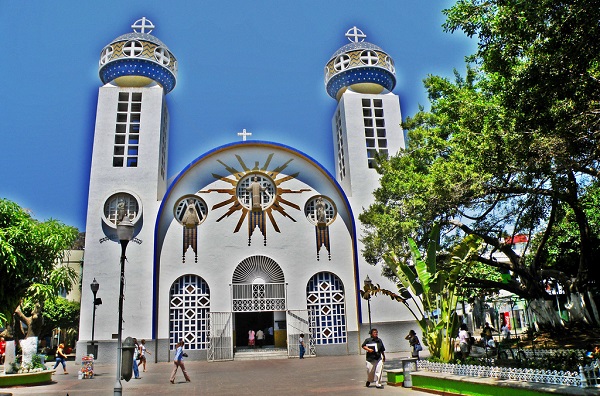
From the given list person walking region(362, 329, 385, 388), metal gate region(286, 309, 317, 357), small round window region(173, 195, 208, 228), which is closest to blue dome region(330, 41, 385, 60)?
small round window region(173, 195, 208, 228)

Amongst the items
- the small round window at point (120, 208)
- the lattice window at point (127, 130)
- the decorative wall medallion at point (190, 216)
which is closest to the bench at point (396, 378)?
the decorative wall medallion at point (190, 216)

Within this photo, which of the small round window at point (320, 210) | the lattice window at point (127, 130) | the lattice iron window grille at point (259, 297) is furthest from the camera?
the small round window at point (320, 210)

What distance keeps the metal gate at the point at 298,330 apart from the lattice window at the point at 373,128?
29.8ft

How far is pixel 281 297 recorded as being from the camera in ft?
84.3

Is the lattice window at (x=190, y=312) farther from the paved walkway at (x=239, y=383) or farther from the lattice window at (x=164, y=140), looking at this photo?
the lattice window at (x=164, y=140)

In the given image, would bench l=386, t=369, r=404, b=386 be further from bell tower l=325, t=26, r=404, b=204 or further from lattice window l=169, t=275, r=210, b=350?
bell tower l=325, t=26, r=404, b=204

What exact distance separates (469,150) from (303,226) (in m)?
15.6

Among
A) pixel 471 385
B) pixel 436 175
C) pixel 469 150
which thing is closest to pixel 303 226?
pixel 436 175

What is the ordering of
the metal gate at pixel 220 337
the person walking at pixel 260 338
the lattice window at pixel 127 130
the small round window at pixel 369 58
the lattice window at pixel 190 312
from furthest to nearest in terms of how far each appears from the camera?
the small round window at pixel 369 58 → the person walking at pixel 260 338 → the lattice window at pixel 127 130 → the lattice window at pixel 190 312 → the metal gate at pixel 220 337

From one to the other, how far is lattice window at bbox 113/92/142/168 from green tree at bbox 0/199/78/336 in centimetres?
689

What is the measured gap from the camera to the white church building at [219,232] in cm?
2430

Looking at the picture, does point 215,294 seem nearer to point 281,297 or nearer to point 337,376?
point 281,297

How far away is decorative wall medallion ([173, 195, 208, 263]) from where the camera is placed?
25.5 metres

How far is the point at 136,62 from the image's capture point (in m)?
27.2
